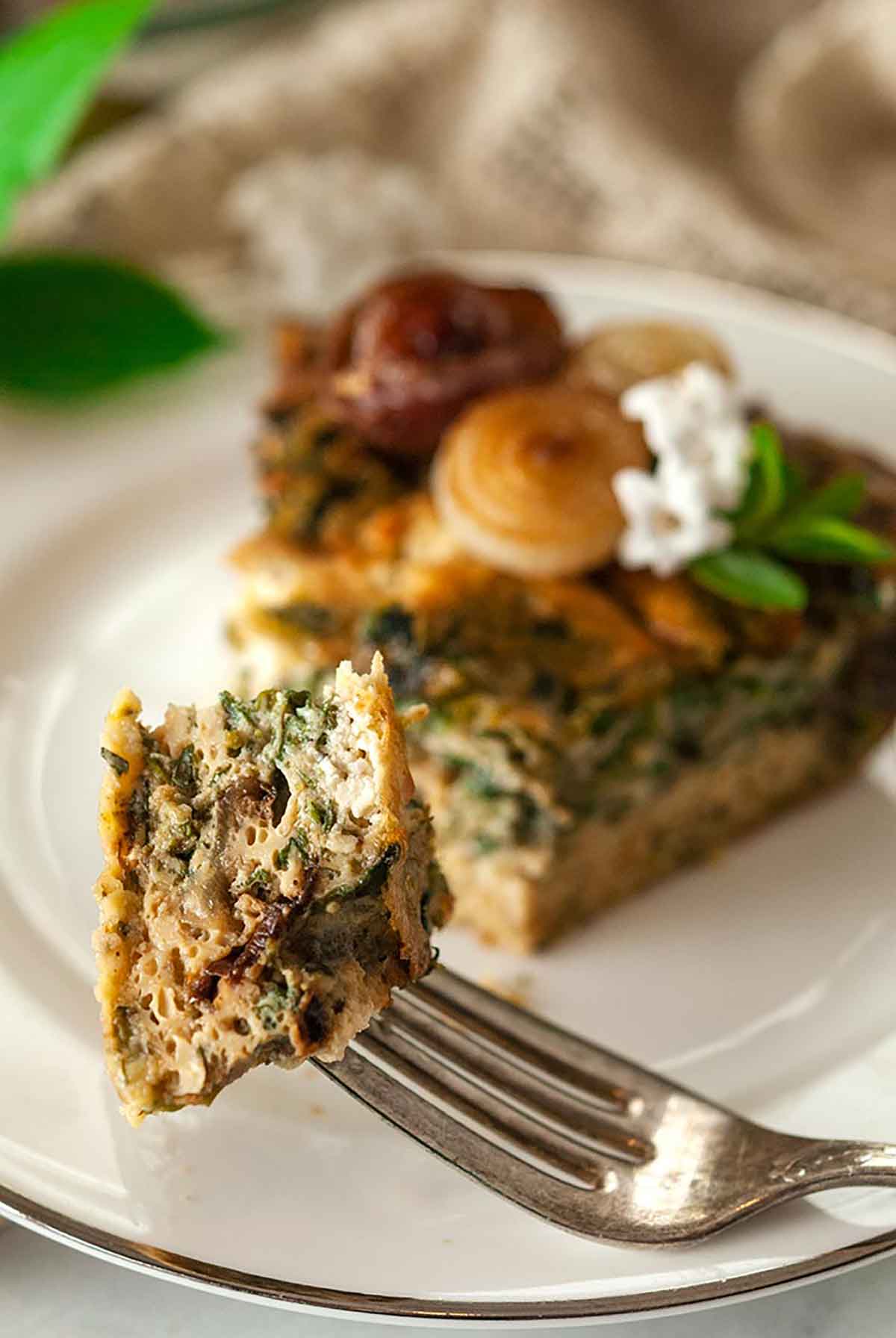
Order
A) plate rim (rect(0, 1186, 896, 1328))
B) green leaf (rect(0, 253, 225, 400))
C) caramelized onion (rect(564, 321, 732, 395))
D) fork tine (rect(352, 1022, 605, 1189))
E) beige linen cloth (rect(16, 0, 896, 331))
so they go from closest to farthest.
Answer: plate rim (rect(0, 1186, 896, 1328)), fork tine (rect(352, 1022, 605, 1189)), caramelized onion (rect(564, 321, 732, 395)), green leaf (rect(0, 253, 225, 400)), beige linen cloth (rect(16, 0, 896, 331))

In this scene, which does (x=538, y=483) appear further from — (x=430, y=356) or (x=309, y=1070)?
(x=309, y=1070)

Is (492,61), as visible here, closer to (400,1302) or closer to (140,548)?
(140,548)

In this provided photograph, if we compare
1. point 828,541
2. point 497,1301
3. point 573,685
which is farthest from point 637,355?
point 497,1301

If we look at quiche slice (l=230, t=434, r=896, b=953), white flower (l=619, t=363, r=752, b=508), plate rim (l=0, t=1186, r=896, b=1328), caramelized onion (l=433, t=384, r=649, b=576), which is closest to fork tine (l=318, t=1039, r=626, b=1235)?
plate rim (l=0, t=1186, r=896, b=1328)

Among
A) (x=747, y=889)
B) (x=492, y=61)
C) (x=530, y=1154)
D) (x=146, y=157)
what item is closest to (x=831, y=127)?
(x=492, y=61)

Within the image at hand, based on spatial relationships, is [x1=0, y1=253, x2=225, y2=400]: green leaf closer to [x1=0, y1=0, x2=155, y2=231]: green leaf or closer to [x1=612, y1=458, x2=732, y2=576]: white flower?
[x1=0, y1=0, x2=155, y2=231]: green leaf

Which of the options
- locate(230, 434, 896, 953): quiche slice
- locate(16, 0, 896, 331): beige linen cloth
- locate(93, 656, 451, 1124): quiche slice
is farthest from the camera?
locate(16, 0, 896, 331): beige linen cloth
